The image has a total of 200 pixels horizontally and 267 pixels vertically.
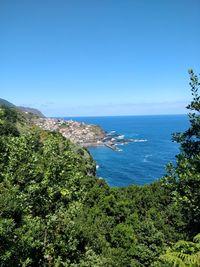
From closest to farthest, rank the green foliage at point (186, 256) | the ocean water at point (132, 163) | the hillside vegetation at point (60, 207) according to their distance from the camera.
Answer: the green foliage at point (186, 256) → the hillside vegetation at point (60, 207) → the ocean water at point (132, 163)

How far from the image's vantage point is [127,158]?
15825 centimetres

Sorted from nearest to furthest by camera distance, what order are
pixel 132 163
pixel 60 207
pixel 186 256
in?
pixel 186 256 < pixel 60 207 < pixel 132 163

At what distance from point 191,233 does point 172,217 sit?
2798 cm

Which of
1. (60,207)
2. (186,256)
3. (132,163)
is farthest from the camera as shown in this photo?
(132,163)

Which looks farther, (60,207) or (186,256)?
(60,207)

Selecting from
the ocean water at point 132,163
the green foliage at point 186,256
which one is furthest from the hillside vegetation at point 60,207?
the ocean water at point 132,163

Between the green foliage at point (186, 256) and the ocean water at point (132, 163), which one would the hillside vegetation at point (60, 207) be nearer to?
the green foliage at point (186, 256)

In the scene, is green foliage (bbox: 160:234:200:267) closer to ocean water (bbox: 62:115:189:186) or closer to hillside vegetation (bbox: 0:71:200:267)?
hillside vegetation (bbox: 0:71:200:267)

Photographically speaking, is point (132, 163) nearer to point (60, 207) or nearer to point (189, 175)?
point (60, 207)

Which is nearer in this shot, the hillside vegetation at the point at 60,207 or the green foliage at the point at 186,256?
the green foliage at the point at 186,256

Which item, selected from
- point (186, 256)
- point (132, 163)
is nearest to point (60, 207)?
point (186, 256)

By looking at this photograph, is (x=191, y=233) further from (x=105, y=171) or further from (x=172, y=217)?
(x=105, y=171)

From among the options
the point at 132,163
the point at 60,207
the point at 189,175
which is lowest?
the point at 132,163

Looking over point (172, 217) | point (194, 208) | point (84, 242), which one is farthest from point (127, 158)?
point (194, 208)
